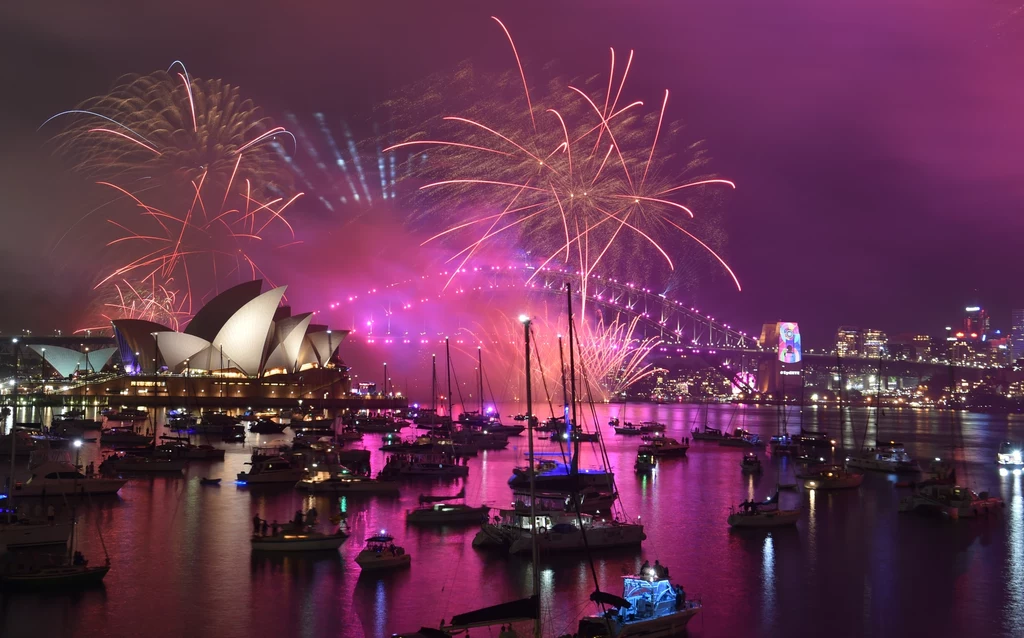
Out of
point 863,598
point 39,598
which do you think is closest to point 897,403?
point 863,598

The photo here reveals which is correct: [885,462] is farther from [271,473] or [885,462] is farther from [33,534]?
[33,534]

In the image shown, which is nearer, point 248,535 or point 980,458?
point 248,535

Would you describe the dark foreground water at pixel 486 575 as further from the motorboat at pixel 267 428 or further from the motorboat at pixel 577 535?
the motorboat at pixel 267 428

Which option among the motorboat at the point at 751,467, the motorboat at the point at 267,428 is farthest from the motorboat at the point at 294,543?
the motorboat at the point at 267,428

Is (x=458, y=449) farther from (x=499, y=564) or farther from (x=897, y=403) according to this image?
(x=897, y=403)

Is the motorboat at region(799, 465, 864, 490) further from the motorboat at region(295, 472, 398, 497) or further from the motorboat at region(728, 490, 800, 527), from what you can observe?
the motorboat at region(295, 472, 398, 497)

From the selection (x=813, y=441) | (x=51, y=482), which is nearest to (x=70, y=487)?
(x=51, y=482)

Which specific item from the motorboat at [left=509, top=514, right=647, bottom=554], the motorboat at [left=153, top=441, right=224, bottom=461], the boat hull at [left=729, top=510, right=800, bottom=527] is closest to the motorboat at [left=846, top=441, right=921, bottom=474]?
the boat hull at [left=729, top=510, right=800, bottom=527]
